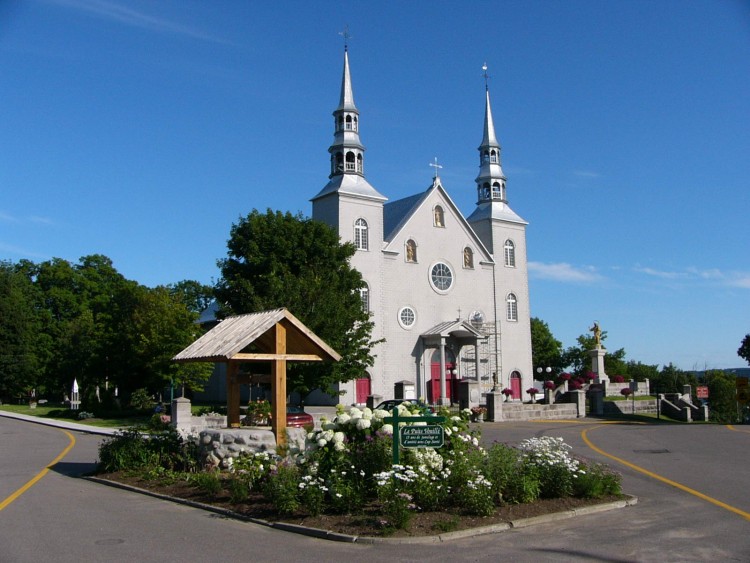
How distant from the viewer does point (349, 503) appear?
1064cm

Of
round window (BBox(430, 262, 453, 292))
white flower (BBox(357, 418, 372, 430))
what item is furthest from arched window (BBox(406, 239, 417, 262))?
white flower (BBox(357, 418, 372, 430))

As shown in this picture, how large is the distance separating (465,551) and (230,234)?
110 ft

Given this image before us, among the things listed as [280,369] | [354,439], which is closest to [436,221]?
[280,369]

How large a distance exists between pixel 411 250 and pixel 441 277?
2891 millimetres

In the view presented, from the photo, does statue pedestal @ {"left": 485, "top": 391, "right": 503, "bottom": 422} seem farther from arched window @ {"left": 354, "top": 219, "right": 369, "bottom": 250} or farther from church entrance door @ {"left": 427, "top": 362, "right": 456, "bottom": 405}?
arched window @ {"left": 354, "top": 219, "right": 369, "bottom": 250}

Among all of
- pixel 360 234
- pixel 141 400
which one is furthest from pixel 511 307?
pixel 141 400

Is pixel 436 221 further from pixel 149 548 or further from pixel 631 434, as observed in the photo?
pixel 149 548

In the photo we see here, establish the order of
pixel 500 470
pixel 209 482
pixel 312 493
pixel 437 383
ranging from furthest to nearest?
pixel 437 383 → pixel 209 482 → pixel 500 470 → pixel 312 493

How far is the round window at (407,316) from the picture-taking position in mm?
48031

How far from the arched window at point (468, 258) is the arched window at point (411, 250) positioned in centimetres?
420

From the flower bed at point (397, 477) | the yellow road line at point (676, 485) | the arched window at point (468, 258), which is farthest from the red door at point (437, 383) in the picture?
the flower bed at point (397, 477)

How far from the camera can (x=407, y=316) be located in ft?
159

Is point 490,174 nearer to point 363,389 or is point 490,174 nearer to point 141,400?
point 363,389

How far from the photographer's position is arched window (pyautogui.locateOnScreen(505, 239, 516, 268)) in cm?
5438
